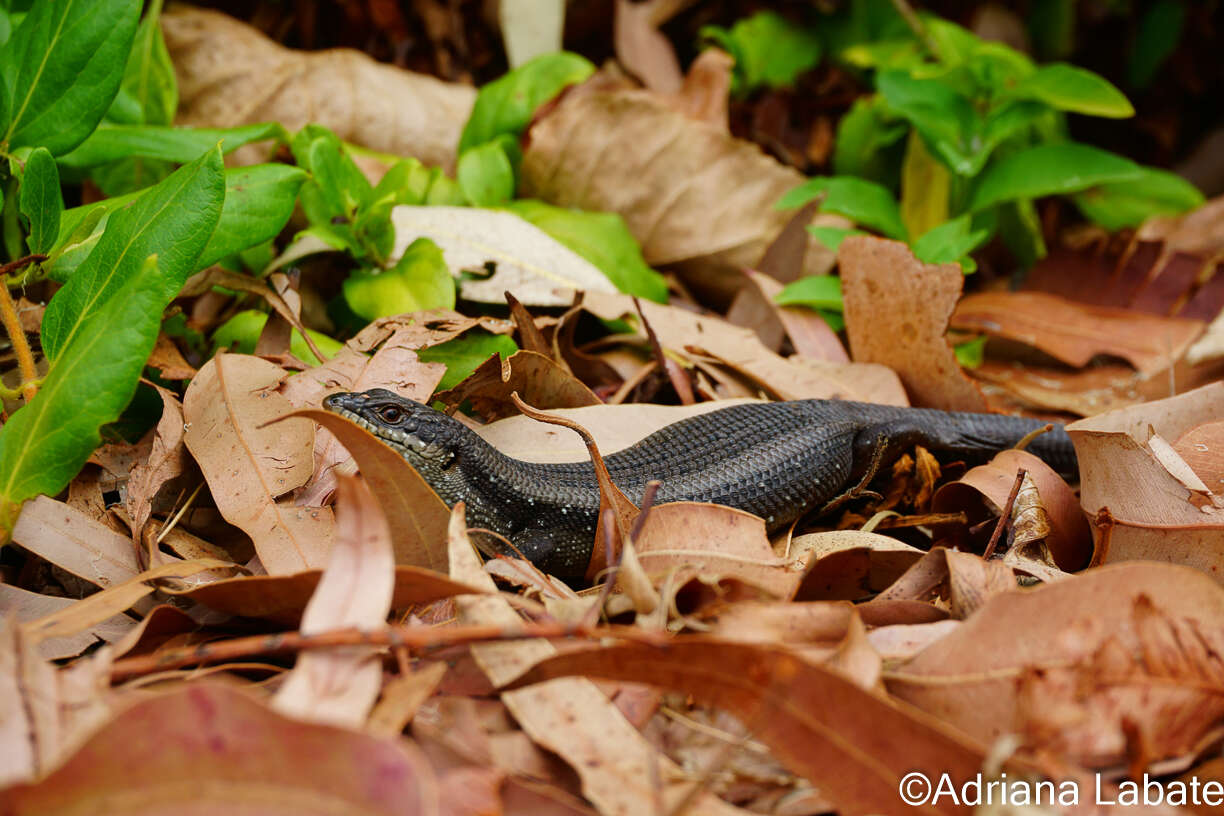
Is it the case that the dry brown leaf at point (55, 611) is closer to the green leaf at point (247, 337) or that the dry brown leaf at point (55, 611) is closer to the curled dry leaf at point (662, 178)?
the green leaf at point (247, 337)

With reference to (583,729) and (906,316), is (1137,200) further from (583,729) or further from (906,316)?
(583,729)

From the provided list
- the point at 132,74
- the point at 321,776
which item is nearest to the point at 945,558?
the point at 321,776

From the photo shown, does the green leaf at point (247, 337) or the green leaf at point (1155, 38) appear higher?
the green leaf at point (1155, 38)

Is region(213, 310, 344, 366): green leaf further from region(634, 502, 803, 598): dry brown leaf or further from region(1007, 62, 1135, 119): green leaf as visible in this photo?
region(1007, 62, 1135, 119): green leaf

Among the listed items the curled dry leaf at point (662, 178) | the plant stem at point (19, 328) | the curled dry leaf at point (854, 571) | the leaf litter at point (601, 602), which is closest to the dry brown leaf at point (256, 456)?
the leaf litter at point (601, 602)

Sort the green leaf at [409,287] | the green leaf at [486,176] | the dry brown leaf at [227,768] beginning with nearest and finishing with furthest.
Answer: the dry brown leaf at [227,768] → the green leaf at [409,287] → the green leaf at [486,176]
